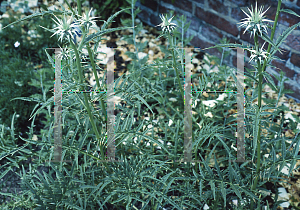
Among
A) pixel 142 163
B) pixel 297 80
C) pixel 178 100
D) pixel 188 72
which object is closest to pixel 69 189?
pixel 142 163

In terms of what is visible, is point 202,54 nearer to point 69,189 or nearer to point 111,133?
point 111,133

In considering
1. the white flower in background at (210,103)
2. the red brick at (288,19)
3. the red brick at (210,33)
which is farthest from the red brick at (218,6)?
the white flower in background at (210,103)

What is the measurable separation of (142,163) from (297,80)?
140cm

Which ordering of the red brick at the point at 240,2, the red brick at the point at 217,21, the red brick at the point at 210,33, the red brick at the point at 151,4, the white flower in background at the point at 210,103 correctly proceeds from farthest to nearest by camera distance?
the red brick at the point at 151,4, the red brick at the point at 210,33, the red brick at the point at 217,21, the red brick at the point at 240,2, the white flower in background at the point at 210,103

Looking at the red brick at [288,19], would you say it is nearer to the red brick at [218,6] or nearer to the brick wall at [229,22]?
the brick wall at [229,22]

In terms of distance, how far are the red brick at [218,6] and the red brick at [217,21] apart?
5 cm

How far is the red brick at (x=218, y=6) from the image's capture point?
2375mm

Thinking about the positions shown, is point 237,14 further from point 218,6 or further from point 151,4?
point 151,4

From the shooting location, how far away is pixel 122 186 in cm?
116

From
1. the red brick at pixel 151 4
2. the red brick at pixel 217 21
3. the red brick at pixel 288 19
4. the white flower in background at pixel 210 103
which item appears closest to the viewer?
the white flower in background at pixel 210 103

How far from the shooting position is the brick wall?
203cm

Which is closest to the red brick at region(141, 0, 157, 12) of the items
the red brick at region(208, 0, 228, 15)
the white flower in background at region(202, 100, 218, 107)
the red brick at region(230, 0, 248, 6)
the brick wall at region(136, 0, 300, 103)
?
the brick wall at region(136, 0, 300, 103)

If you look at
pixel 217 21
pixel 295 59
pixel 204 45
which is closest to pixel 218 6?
pixel 217 21

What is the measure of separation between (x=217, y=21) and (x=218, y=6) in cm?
12
